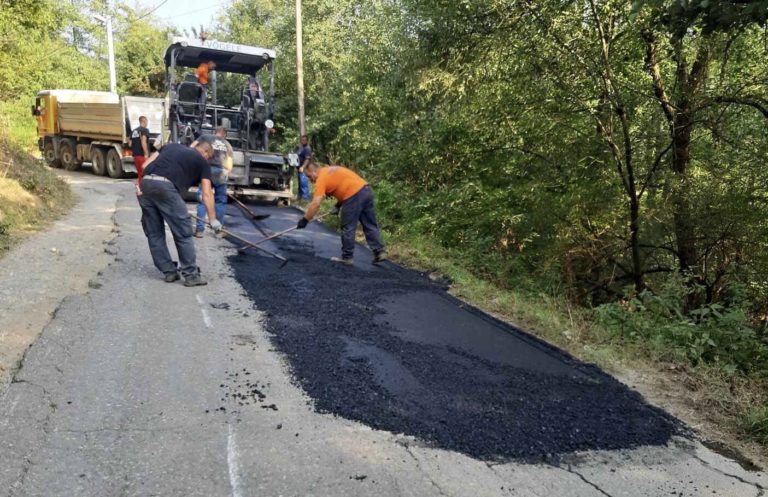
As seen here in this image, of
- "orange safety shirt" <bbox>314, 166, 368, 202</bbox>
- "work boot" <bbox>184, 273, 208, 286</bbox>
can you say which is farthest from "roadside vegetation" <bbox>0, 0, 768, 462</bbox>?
"work boot" <bbox>184, 273, 208, 286</bbox>

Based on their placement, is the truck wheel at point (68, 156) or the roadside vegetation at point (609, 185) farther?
the truck wheel at point (68, 156)

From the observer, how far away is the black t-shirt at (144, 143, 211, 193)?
584 cm

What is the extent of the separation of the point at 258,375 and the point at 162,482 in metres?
1.25

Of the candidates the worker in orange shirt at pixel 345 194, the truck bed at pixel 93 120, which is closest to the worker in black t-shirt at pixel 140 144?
the truck bed at pixel 93 120

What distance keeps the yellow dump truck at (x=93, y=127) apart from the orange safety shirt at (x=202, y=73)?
1.50 meters

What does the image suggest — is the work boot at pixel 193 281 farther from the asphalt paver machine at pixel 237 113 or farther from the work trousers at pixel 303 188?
the work trousers at pixel 303 188

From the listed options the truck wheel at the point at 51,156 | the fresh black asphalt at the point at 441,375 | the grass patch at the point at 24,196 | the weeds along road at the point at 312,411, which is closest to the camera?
the weeds along road at the point at 312,411

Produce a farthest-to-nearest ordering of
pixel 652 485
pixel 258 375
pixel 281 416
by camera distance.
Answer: pixel 258 375, pixel 281 416, pixel 652 485

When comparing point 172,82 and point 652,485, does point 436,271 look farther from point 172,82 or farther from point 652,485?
point 172,82

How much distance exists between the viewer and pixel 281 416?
10.8ft

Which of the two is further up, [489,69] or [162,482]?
[489,69]

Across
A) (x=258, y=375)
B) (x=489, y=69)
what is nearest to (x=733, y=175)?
(x=489, y=69)

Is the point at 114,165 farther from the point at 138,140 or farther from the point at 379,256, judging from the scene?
the point at 379,256

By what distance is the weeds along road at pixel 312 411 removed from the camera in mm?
2730
